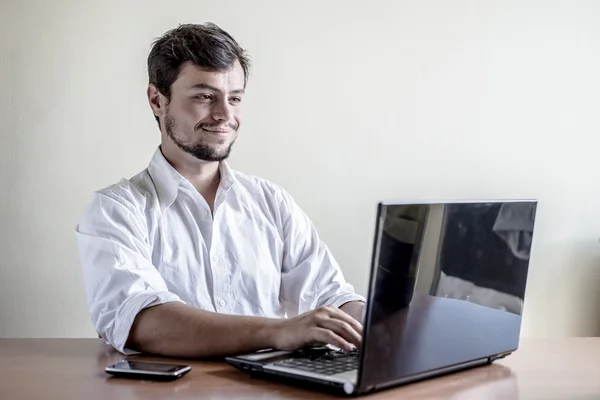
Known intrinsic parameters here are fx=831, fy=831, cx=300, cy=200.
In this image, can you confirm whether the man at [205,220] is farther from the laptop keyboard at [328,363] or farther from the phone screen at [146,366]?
the laptop keyboard at [328,363]

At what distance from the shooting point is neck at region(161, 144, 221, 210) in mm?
2109

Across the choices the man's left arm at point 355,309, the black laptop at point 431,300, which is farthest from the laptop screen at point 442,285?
the man's left arm at point 355,309

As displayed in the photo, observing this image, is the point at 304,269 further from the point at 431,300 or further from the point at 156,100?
the point at 431,300

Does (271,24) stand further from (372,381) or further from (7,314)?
(372,381)

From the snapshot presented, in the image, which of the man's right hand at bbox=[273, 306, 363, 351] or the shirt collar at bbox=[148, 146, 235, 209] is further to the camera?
the shirt collar at bbox=[148, 146, 235, 209]

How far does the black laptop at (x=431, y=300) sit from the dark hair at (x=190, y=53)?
0.87 metres

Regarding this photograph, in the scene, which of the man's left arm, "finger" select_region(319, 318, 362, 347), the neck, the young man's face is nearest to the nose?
the young man's face

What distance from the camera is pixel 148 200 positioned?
1.99 meters

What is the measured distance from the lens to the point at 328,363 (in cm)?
133

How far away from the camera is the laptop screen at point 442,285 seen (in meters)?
1.15

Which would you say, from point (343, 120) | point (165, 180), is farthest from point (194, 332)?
point (343, 120)

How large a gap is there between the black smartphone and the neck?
766 millimetres

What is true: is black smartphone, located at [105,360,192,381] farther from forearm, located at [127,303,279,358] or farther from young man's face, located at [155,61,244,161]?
young man's face, located at [155,61,244,161]

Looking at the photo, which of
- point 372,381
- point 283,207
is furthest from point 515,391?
point 283,207
